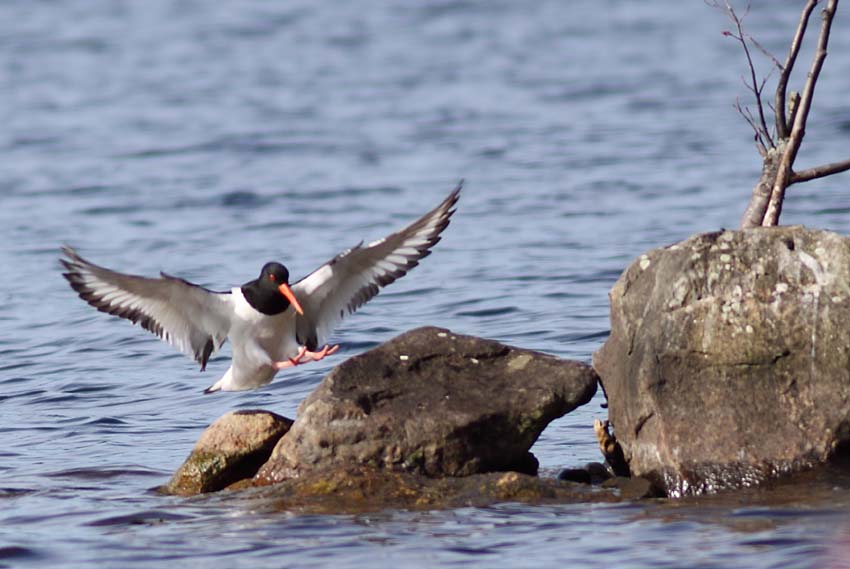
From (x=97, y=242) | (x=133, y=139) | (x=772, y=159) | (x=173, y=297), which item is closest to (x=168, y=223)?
(x=97, y=242)

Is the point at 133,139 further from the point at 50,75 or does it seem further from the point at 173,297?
the point at 173,297

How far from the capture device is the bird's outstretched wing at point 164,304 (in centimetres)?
832

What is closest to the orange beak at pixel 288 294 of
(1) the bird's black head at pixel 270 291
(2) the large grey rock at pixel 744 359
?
(1) the bird's black head at pixel 270 291

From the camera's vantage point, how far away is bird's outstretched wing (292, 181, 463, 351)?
8.55 meters

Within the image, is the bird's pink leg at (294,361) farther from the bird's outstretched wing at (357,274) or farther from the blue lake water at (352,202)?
the blue lake water at (352,202)

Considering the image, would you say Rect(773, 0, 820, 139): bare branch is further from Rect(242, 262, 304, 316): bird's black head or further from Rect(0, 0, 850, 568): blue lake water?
Rect(242, 262, 304, 316): bird's black head

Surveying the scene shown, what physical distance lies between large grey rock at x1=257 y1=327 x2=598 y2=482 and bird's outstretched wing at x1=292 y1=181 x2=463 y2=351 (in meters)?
1.18

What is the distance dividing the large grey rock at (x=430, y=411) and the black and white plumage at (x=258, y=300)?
102 centimetres

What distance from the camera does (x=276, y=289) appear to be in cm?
853

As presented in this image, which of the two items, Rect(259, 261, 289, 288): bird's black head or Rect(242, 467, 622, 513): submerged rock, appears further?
Rect(259, 261, 289, 288): bird's black head

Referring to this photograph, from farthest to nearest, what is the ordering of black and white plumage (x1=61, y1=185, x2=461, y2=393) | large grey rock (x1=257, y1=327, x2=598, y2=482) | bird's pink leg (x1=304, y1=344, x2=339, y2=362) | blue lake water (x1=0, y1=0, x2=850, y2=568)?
black and white plumage (x1=61, y1=185, x2=461, y2=393)
bird's pink leg (x1=304, y1=344, x2=339, y2=362)
large grey rock (x1=257, y1=327, x2=598, y2=482)
blue lake water (x1=0, y1=0, x2=850, y2=568)

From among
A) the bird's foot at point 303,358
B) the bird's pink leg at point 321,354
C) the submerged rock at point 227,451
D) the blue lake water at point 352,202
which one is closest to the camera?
the blue lake water at point 352,202

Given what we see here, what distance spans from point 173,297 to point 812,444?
149 inches

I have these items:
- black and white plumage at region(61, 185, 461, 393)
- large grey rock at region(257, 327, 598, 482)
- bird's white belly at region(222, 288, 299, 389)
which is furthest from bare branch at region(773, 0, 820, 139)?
bird's white belly at region(222, 288, 299, 389)
